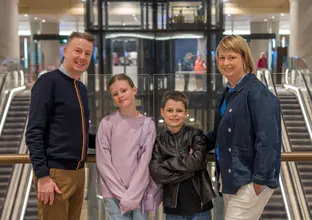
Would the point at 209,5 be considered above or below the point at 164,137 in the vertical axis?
above

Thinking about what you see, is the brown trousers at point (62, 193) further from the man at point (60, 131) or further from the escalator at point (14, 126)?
the escalator at point (14, 126)

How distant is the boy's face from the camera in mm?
3080

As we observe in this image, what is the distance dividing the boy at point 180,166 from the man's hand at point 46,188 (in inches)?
23.1

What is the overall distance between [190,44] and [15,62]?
21.6ft

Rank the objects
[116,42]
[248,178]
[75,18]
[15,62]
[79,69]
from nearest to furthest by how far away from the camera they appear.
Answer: [248,178]
[79,69]
[15,62]
[116,42]
[75,18]

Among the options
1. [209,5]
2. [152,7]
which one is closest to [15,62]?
[152,7]

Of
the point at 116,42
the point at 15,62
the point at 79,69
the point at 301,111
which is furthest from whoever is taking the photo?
the point at 116,42

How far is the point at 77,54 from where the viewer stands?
296cm

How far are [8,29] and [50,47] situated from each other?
1.79 m

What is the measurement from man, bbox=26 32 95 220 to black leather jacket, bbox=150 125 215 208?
453 mm

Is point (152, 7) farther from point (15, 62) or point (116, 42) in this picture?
point (15, 62)

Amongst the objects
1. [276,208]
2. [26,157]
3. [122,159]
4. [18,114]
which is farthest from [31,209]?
[122,159]

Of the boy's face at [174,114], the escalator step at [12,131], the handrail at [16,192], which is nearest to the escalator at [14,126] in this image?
the escalator step at [12,131]

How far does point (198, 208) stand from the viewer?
121 inches
